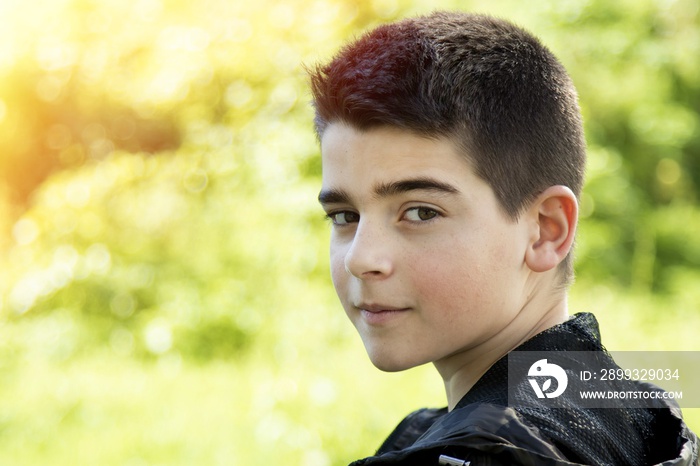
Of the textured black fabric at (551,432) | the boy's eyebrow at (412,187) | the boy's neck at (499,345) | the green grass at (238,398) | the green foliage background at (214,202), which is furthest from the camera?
the green foliage background at (214,202)

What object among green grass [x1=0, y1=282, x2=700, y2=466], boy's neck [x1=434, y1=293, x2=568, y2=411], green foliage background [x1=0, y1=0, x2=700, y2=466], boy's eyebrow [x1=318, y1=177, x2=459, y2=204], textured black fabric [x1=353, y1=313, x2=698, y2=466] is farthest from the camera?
green foliage background [x1=0, y1=0, x2=700, y2=466]

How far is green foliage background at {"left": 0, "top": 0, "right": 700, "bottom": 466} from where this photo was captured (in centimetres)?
434

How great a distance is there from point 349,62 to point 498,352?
559 millimetres

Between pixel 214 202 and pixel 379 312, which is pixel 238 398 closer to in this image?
pixel 214 202

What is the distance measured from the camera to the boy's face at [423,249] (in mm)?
1264

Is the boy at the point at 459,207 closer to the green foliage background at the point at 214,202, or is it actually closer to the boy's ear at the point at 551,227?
the boy's ear at the point at 551,227

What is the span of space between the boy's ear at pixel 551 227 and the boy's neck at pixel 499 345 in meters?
0.09

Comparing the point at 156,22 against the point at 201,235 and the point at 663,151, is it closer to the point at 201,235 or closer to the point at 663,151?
the point at 201,235

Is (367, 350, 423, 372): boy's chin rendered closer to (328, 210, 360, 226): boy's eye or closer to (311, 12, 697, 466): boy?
(311, 12, 697, 466): boy

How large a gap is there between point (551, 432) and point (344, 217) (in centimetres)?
53

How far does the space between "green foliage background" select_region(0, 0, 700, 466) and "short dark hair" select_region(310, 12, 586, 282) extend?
260cm

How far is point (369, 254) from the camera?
1.26m

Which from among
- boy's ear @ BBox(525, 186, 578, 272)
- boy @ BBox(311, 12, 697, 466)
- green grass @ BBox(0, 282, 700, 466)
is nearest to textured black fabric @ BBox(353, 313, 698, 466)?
boy @ BBox(311, 12, 697, 466)

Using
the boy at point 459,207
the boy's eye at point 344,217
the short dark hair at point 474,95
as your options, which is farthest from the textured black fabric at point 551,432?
the boy's eye at point 344,217
